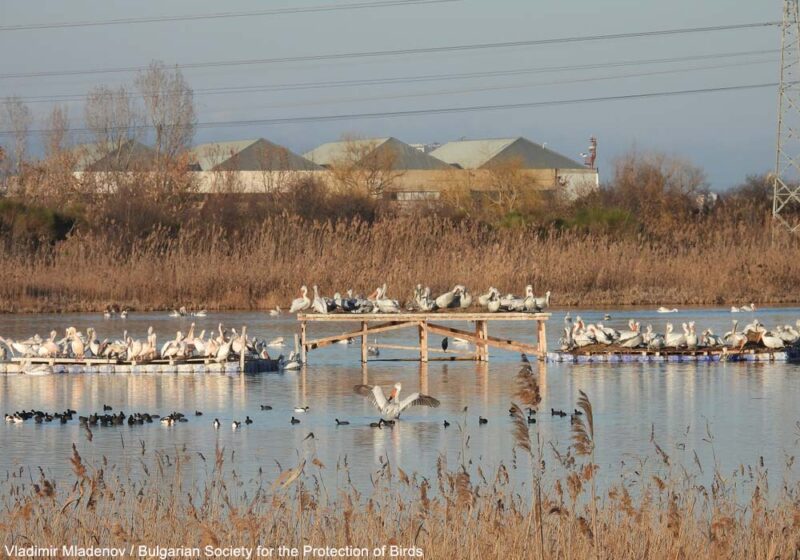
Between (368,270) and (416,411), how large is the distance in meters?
16.0

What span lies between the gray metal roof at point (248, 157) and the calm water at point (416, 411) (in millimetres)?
44330

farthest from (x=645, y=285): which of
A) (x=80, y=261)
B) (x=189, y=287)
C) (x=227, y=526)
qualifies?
(x=227, y=526)

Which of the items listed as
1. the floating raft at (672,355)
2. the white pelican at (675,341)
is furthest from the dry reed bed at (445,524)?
the white pelican at (675,341)

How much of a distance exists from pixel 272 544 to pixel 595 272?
26.6 metres

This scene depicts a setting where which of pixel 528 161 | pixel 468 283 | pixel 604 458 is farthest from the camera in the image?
pixel 528 161

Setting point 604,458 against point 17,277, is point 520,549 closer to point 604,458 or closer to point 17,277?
point 604,458

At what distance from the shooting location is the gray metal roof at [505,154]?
8256cm

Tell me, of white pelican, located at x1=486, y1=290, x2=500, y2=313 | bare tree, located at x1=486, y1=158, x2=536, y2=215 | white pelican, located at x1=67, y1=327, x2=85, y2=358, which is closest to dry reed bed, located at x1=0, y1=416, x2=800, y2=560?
white pelican, located at x1=486, y1=290, x2=500, y2=313

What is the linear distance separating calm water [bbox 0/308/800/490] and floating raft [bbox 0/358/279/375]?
1.22 feet

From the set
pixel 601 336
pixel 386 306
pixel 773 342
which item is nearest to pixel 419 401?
pixel 386 306

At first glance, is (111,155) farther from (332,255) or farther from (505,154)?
(332,255)

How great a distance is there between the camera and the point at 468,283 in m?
29.3

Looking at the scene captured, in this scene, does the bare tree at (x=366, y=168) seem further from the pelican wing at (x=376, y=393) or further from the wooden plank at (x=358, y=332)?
the pelican wing at (x=376, y=393)

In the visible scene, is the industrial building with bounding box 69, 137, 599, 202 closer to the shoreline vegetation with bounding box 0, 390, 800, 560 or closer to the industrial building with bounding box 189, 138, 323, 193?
the industrial building with bounding box 189, 138, 323, 193
